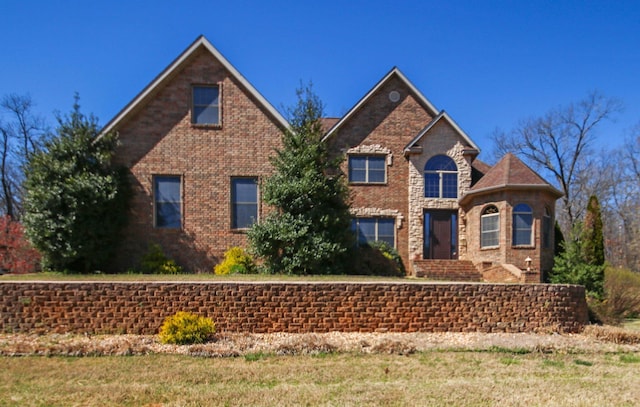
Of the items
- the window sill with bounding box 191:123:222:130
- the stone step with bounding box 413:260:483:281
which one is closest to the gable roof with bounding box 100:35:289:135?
the window sill with bounding box 191:123:222:130

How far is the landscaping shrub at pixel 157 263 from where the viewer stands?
1591 centimetres

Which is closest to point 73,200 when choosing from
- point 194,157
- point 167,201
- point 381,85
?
point 167,201

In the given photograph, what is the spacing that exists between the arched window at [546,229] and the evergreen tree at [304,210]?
26.5 ft

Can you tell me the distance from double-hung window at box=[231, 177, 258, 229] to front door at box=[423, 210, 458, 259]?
7549 mm

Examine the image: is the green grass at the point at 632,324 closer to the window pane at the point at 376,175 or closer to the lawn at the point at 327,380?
the lawn at the point at 327,380

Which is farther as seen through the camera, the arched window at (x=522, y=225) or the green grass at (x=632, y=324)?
the arched window at (x=522, y=225)

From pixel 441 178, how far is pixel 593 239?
649cm

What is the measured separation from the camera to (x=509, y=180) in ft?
56.4

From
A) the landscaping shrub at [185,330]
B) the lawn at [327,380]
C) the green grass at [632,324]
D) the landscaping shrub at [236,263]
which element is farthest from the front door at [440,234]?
the landscaping shrub at [185,330]

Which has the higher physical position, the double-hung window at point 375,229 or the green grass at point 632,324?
the double-hung window at point 375,229

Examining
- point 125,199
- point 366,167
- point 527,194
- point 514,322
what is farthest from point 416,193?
point 125,199

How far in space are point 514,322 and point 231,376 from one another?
7405mm

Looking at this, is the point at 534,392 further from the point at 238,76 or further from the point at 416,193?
the point at 238,76

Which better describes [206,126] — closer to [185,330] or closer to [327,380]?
[185,330]
